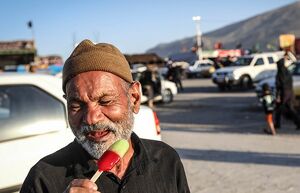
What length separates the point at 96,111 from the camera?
1.78 metres

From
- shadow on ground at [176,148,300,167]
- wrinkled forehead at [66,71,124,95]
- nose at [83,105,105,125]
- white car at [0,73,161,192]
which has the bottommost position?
shadow on ground at [176,148,300,167]

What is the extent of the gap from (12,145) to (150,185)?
202cm

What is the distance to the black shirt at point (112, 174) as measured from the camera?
177 centimetres

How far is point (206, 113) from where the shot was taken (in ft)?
49.9

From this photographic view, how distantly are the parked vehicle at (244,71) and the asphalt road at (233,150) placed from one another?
24.8 feet

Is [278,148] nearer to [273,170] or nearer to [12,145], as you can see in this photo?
[273,170]

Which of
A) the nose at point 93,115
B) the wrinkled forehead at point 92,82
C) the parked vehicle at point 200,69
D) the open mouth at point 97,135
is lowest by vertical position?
the parked vehicle at point 200,69

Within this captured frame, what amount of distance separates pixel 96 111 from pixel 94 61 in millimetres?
194

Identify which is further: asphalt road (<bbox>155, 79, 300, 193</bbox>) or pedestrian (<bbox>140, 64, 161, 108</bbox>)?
pedestrian (<bbox>140, 64, 161, 108</bbox>)

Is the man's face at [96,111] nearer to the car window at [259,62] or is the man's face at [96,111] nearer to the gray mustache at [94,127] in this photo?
the gray mustache at [94,127]

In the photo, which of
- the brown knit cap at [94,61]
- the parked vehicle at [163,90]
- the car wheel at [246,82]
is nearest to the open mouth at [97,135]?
the brown knit cap at [94,61]

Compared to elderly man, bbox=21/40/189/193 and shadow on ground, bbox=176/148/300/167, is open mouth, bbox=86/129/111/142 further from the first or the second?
shadow on ground, bbox=176/148/300/167

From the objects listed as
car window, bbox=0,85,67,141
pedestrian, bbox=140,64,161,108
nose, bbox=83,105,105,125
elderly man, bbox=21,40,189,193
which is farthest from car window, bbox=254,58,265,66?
nose, bbox=83,105,105,125

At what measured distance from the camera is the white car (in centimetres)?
350
